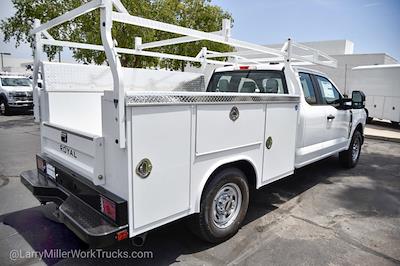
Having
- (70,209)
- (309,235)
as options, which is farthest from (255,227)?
(70,209)

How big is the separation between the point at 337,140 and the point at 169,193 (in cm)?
422

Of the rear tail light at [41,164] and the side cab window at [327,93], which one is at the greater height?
the side cab window at [327,93]

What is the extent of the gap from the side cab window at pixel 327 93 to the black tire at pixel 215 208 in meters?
2.50

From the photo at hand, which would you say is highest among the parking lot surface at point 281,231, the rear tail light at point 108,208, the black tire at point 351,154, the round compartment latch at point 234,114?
the round compartment latch at point 234,114

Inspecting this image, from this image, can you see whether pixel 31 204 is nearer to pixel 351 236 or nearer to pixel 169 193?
pixel 169 193

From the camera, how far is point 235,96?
10.0 ft

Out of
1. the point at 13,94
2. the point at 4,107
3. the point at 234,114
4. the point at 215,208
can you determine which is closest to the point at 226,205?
the point at 215,208

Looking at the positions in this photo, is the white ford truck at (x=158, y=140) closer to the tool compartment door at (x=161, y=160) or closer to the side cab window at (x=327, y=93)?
the tool compartment door at (x=161, y=160)

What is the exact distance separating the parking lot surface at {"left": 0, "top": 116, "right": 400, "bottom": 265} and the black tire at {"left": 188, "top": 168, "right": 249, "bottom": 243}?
142 mm

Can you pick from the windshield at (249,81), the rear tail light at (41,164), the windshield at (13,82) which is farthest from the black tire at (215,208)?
the windshield at (13,82)

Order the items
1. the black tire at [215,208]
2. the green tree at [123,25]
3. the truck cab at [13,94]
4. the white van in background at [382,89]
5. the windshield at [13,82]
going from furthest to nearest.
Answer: the windshield at [13,82], the truck cab at [13,94], the white van in background at [382,89], the green tree at [123,25], the black tire at [215,208]

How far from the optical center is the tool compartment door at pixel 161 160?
7.57ft

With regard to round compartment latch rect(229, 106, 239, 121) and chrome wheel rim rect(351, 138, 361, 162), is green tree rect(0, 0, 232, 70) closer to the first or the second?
chrome wheel rim rect(351, 138, 361, 162)

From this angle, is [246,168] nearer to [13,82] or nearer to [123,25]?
A: [123,25]
